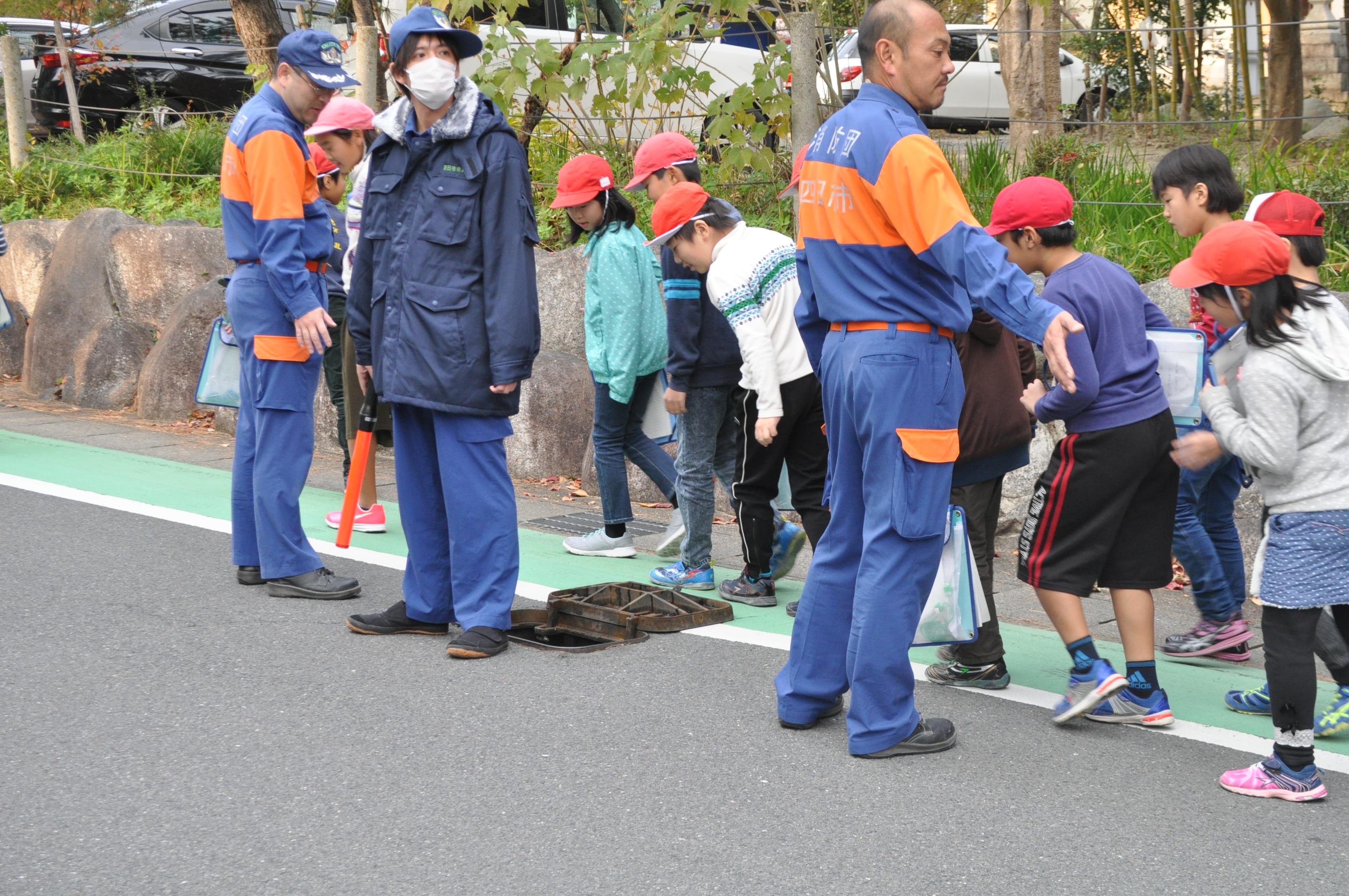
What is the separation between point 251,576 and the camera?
5660mm

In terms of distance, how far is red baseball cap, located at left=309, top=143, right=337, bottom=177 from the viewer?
6785 mm

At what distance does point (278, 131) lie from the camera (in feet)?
17.1

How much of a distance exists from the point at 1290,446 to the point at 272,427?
12.2 ft

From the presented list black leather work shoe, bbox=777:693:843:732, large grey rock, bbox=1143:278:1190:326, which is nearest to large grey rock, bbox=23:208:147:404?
large grey rock, bbox=1143:278:1190:326

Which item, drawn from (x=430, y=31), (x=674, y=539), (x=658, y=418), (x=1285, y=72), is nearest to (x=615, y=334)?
(x=658, y=418)

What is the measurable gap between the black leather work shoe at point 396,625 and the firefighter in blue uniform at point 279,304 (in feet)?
1.62

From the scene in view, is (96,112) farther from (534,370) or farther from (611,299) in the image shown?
(611,299)

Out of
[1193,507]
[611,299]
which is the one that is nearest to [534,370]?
[611,299]

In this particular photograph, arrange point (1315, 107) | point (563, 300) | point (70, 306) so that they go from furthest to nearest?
1. point (1315, 107)
2. point (70, 306)
3. point (563, 300)

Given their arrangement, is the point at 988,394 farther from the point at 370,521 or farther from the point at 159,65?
the point at 159,65

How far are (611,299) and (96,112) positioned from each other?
11.8 meters

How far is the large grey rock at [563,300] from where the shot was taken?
838 centimetres

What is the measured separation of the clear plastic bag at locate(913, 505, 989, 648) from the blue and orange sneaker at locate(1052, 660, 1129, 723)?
15.4 inches

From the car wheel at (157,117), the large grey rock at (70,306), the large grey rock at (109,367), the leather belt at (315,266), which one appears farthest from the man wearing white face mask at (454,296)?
the car wheel at (157,117)
